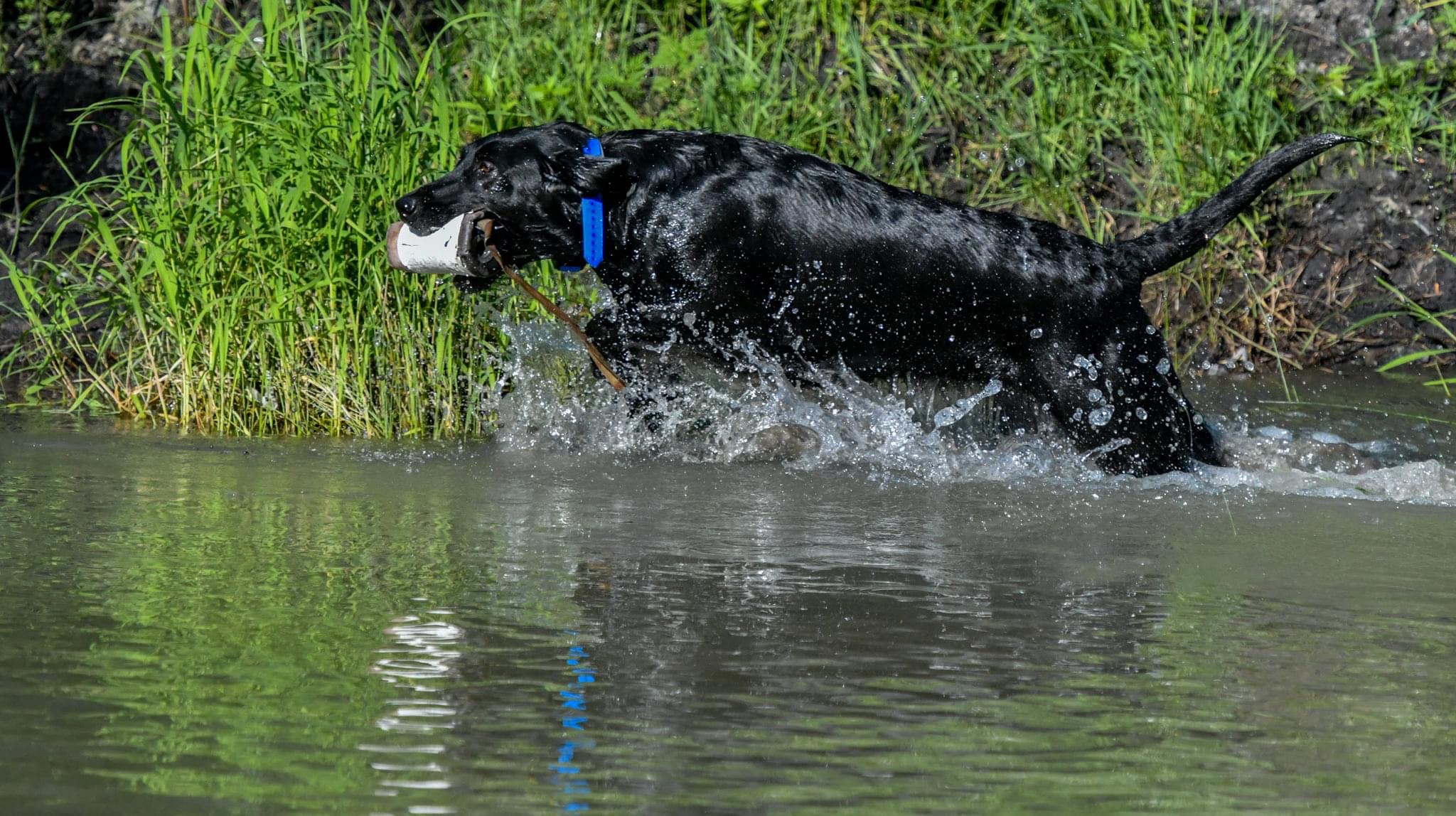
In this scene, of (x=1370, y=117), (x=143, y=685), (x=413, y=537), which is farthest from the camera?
(x=1370, y=117)

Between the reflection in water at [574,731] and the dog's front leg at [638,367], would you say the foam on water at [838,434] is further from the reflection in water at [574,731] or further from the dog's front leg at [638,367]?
the reflection in water at [574,731]

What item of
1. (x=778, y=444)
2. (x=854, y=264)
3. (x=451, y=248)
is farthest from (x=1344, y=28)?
(x=451, y=248)

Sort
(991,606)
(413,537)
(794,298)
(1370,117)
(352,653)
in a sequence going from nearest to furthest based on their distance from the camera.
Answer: (352,653), (991,606), (413,537), (794,298), (1370,117)

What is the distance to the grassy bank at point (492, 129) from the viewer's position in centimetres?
563

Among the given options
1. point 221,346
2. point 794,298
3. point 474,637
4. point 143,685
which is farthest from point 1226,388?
point 143,685

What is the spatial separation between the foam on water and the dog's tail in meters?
0.53

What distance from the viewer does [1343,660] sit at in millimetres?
2914

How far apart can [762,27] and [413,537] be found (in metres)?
4.52

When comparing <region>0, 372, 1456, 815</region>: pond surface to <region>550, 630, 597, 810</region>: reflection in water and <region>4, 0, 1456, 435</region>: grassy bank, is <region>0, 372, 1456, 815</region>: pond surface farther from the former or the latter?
<region>4, 0, 1456, 435</region>: grassy bank

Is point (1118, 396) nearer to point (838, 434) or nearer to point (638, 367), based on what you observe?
point (838, 434)

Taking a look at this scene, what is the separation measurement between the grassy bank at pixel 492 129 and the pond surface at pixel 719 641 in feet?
3.20

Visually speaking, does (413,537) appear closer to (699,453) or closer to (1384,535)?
(699,453)

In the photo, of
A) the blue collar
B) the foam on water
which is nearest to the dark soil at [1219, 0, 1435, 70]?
the foam on water

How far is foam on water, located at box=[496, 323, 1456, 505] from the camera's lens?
480 centimetres
